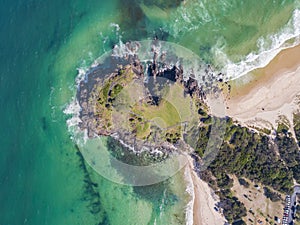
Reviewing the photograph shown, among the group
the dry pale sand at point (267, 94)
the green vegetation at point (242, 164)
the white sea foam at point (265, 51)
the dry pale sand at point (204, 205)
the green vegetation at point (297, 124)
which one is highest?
the white sea foam at point (265, 51)

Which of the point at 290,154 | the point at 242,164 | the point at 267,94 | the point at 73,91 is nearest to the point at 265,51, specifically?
the point at 267,94

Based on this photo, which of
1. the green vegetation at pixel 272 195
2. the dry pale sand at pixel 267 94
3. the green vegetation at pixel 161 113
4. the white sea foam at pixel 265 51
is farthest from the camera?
the dry pale sand at pixel 267 94

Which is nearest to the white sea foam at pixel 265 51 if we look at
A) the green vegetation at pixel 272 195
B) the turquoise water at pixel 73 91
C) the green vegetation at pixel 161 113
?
the turquoise water at pixel 73 91

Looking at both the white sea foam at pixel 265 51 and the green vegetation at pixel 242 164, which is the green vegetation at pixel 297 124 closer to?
the green vegetation at pixel 242 164

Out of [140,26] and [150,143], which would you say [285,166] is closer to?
[150,143]

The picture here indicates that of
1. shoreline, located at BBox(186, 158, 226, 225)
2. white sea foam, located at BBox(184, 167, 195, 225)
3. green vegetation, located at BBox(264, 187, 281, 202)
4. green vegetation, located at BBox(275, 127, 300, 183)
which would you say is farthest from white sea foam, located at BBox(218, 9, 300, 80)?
green vegetation, located at BBox(264, 187, 281, 202)

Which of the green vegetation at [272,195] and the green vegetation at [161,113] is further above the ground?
the green vegetation at [161,113]

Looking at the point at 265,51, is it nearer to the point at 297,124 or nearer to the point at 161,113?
the point at 297,124
